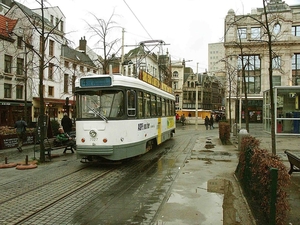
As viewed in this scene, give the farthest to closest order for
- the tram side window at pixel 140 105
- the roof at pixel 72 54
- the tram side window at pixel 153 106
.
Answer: the roof at pixel 72 54 < the tram side window at pixel 153 106 < the tram side window at pixel 140 105

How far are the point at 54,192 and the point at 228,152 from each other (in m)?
9.87

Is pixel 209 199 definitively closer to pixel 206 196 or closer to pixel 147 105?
pixel 206 196

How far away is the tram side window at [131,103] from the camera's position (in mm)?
10828

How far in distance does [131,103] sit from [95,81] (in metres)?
1.52

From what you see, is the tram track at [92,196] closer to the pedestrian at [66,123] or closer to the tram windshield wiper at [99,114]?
the tram windshield wiper at [99,114]

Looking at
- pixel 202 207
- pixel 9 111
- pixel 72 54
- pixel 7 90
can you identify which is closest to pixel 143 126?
pixel 202 207

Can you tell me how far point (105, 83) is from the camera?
10.5m

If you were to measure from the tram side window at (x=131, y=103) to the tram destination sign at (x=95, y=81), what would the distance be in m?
0.86

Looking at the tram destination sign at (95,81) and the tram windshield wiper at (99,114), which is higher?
the tram destination sign at (95,81)

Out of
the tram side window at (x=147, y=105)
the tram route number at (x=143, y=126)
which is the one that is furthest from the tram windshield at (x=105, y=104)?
the tram side window at (x=147, y=105)

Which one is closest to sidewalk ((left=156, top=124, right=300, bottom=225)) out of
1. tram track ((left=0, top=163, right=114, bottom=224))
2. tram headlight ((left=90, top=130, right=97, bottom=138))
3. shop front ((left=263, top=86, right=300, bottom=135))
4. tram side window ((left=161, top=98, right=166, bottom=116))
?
tram track ((left=0, top=163, right=114, bottom=224))

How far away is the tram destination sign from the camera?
10531 millimetres

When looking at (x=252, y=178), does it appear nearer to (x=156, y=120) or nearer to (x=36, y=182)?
(x=36, y=182)

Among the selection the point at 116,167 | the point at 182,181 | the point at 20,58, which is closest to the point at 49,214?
the point at 182,181
